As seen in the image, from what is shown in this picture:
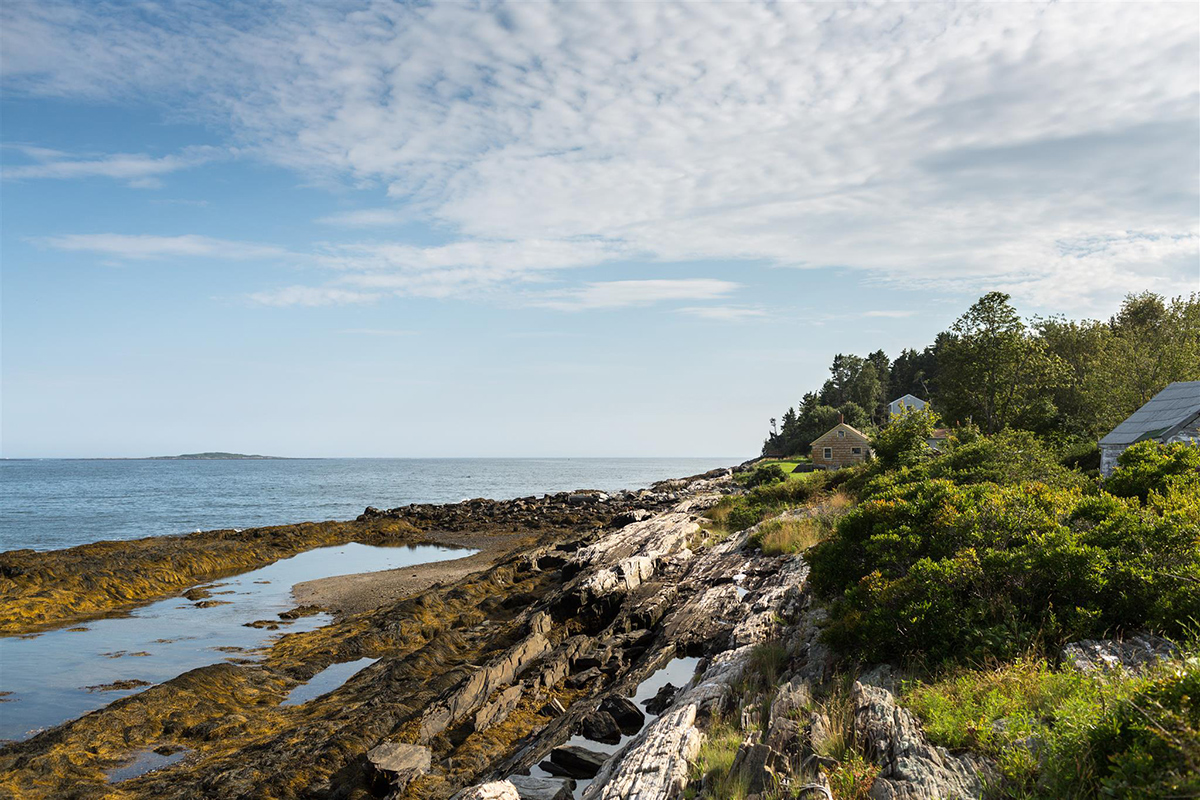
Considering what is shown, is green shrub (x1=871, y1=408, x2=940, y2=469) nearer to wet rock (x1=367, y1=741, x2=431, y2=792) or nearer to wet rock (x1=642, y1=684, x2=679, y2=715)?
wet rock (x1=642, y1=684, x2=679, y2=715)

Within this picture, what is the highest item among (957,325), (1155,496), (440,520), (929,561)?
(957,325)

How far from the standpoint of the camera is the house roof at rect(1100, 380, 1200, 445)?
78.6 feet

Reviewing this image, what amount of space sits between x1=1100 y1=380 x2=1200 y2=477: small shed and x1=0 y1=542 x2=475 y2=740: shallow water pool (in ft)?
99.7

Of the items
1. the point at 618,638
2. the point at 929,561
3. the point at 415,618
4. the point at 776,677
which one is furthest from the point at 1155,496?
the point at 415,618

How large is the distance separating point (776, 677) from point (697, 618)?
6736mm

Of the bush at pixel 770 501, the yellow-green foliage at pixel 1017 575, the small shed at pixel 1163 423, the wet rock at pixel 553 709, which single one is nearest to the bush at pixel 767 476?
the bush at pixel 770 501

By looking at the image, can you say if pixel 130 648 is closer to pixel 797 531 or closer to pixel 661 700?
pixel 661 700

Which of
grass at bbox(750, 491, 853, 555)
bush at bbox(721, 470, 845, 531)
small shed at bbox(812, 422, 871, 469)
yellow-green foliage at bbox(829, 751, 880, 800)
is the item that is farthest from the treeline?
yellow-green foliage at bbox(829, 751, 880, 800)

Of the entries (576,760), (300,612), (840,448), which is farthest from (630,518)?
(840,448)

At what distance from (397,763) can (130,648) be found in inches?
568

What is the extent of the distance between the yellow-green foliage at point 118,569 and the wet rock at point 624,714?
22854 mm

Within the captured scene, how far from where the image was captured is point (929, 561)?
9.73 m

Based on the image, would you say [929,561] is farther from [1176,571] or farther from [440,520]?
[440,520]

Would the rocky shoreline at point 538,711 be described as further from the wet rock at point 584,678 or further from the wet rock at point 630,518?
the wet rock at point 630,518
